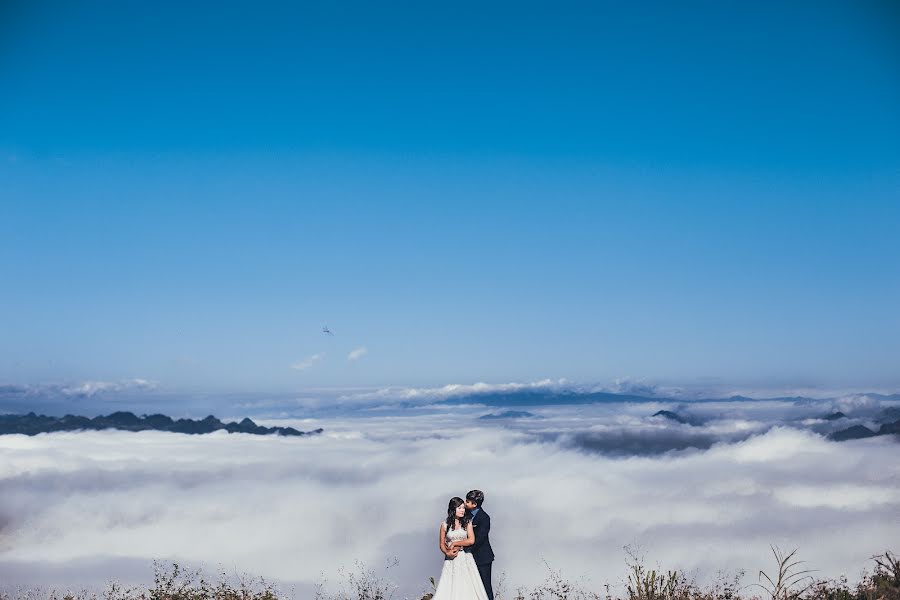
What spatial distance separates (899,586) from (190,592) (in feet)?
40.8

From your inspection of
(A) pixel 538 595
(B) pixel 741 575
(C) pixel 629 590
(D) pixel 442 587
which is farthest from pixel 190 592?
(B) pixel 741 575

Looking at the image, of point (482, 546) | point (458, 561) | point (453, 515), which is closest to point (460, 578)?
point (458, 561)

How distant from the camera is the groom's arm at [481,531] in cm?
1448

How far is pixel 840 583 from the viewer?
45.4ft

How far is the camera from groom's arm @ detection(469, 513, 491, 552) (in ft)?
47.5

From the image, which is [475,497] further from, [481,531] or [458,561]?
[458,561]

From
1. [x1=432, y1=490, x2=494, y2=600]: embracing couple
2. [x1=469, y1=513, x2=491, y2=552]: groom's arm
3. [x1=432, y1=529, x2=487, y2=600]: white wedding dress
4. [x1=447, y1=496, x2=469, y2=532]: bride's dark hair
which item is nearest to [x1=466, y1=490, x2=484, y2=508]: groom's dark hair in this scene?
[x1=432, y1=490, x2=494, y2=600]: embracing couple

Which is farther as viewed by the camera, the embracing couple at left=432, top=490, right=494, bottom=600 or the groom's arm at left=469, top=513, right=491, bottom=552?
the groom's arm at left=469, top=513, right=491, bottom=552

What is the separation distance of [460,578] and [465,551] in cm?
46

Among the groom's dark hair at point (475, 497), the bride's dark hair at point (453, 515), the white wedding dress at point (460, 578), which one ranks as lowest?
the white wedding dress at point (460, 578)

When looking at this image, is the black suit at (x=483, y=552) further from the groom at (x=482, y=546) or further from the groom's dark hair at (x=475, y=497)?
the groom's dark hair at (x=475, y=497)

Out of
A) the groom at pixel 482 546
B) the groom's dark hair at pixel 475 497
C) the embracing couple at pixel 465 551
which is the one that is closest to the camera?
the groom's dark hair at pixel 475 497

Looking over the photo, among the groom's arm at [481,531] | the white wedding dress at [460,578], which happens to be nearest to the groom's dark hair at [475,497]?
the groom's arm at [481,531]

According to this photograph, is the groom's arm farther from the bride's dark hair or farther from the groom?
the bride's dark hair
